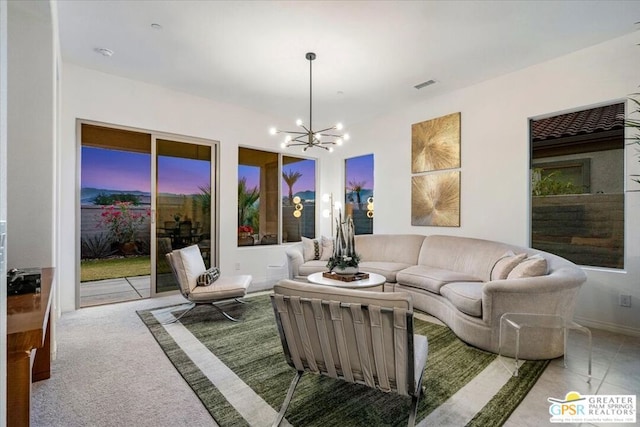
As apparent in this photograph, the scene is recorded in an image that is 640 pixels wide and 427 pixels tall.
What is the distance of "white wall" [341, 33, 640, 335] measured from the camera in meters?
3.20

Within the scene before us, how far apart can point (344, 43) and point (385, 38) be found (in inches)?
16.9

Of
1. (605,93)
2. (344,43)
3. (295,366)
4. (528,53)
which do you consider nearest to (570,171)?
(605,93)

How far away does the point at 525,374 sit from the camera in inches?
92.5

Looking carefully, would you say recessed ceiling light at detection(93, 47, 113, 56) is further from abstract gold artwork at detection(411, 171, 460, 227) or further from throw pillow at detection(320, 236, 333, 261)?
abstract gold artwork at detection(411, 171, 460, 227)

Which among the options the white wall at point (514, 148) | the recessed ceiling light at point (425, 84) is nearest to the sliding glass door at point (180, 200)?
the white wall at point (514, 148)

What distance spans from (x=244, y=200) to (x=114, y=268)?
9.56 feet

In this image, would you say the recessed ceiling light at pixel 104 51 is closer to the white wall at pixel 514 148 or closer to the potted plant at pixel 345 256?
the potted plant at pixel 345 256

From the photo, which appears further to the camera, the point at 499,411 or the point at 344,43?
the point at 344,43

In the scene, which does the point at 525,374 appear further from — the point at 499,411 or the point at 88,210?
the point at 88,210

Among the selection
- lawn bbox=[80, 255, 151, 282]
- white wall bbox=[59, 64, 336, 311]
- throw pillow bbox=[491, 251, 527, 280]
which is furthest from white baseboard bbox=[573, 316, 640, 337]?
lawn bbox=[80, 255, 151, 282]

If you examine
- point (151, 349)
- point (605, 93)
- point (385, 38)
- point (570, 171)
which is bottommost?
point (151, 349)

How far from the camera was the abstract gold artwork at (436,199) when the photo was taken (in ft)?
15.0

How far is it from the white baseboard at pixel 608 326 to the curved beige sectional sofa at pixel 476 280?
2.90ft

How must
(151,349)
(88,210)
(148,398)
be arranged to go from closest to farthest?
(148,398)
(151,349)
(88,210)
